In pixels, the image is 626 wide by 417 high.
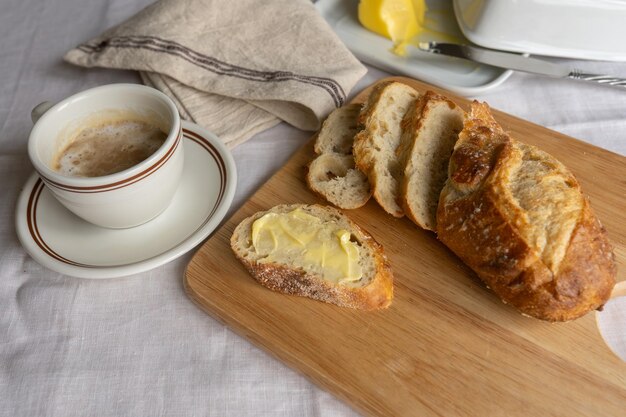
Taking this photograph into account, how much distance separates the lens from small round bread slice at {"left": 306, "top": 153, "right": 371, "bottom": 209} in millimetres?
1976

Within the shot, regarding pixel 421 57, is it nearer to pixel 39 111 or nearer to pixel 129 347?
pixel 39 111

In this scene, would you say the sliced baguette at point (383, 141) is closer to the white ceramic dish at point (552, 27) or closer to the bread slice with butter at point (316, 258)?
the bread slice with butter at point (316, 258)

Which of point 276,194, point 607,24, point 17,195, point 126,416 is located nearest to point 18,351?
point 126,416

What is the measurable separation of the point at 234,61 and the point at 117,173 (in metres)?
1.01

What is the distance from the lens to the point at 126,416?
158 cm

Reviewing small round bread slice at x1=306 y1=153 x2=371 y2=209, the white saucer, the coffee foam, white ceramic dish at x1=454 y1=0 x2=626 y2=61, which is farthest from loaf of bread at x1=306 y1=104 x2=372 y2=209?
white ceramic dish at x1=454 y1=0 x2=626 y2=61

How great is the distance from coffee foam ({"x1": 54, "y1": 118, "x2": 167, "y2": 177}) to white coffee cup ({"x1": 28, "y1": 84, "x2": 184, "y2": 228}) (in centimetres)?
4

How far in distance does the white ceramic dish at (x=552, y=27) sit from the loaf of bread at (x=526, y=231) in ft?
2.66

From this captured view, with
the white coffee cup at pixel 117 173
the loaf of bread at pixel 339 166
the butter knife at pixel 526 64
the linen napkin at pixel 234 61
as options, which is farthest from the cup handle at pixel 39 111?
the butter knife at pixel 526 64

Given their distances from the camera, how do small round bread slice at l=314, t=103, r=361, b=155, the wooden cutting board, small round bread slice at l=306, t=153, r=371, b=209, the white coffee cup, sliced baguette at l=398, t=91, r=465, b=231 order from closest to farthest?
the wooden cutting board
the white coffee cup
sliced baguette at l=398, t=91, r=465, b=231
small round bread slice at l=306, t=153, r=371, b=209
small round bread slice at l=314, t=103, r=361, b=155

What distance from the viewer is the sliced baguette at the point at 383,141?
194 centimetres

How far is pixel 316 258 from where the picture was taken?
5.65 feet

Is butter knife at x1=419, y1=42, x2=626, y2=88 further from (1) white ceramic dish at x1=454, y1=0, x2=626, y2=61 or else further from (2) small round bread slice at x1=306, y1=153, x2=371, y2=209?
(2) small round bread slice at x1=306, y1=153, x2=371, y2=209

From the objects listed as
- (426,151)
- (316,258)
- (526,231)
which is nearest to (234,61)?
(426,151)
